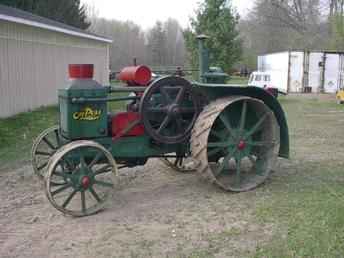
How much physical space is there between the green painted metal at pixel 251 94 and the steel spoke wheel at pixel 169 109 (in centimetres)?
21

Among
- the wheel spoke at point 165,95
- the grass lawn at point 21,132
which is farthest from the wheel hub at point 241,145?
the grass lawn at point 21,132

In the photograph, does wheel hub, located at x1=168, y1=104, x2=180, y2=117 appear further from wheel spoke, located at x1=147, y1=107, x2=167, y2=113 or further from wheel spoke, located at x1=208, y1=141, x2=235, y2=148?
wheel spoke, located at x1=208, y1=141, x2=235, y2=148

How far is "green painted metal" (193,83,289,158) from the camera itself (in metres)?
5.18

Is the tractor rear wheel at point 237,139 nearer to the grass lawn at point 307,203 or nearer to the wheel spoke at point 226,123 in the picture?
the wheel spoke at point 226,123

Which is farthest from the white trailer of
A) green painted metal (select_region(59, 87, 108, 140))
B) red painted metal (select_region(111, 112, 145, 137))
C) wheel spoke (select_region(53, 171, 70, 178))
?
wheel spoke (select_region(53, 171, 70, 178))

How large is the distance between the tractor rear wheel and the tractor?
11mm

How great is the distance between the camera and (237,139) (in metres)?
5.19

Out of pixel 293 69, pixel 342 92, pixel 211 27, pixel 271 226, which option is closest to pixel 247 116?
pixel 271 226

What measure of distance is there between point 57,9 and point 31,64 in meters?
16.9

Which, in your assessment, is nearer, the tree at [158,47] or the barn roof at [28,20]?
the barn roof at [28,20]

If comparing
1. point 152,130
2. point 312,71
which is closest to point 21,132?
point 152,130

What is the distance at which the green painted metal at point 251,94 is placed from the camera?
518 centimetres

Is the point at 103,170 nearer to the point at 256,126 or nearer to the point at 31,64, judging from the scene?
the point at 256,126

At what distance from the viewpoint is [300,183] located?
5.52 m
